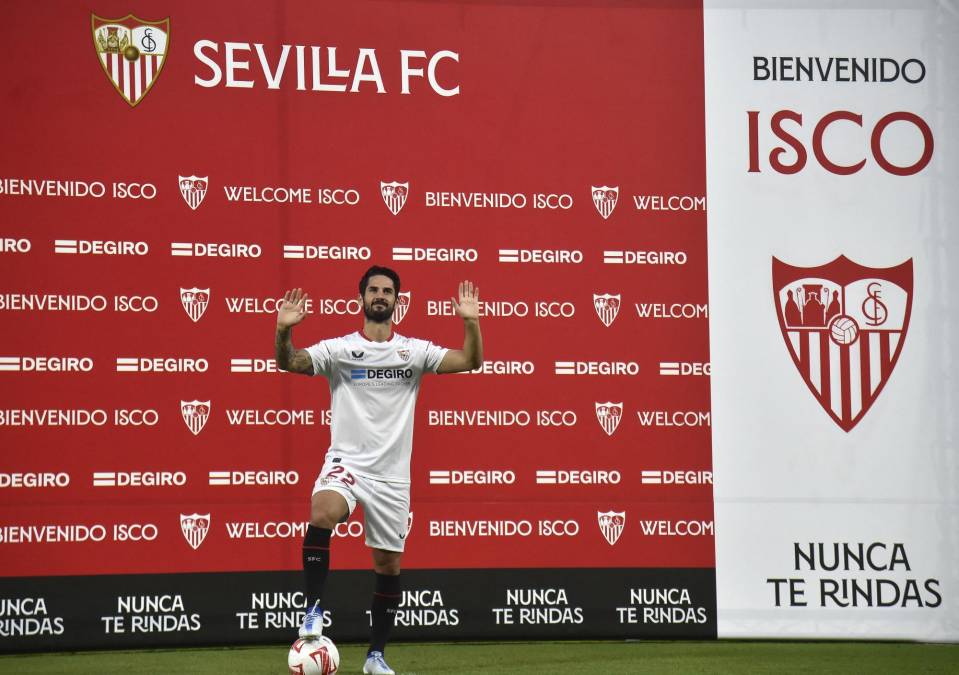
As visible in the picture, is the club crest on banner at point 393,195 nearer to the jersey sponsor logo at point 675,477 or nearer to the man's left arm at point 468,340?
the man's left arm at point 468,340

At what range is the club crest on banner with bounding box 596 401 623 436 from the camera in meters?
5.82

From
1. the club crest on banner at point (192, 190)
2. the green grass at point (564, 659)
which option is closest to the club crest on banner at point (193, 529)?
the green grass at point (564, 659)

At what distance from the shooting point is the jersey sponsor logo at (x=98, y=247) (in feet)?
18.1

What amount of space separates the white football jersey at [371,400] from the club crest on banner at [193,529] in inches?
50.7

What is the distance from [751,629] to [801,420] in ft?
3.68

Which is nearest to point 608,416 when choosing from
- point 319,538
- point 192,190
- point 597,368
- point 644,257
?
point 597,368

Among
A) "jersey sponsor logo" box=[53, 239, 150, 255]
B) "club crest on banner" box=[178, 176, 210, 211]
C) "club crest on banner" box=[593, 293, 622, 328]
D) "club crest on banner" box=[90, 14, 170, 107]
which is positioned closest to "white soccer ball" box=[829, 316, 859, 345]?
"club crest on banner" box=[593, 293, 622, 328]

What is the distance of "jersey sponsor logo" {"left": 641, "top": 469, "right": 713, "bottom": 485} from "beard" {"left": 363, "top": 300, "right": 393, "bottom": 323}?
1.89m

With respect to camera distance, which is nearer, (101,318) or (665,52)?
(101,318)

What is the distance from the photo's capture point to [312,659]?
161 inches

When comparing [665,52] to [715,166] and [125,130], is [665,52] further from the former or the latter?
[125,130]

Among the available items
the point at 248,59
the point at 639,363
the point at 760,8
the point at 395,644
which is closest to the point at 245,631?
the point at 395,644

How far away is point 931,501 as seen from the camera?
5902mm

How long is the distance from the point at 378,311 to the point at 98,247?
177 cm
